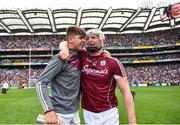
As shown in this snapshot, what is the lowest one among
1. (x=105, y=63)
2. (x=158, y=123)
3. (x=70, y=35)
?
(x=158, y=123)

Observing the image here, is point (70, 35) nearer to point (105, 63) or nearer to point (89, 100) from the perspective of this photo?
point (105, 63)

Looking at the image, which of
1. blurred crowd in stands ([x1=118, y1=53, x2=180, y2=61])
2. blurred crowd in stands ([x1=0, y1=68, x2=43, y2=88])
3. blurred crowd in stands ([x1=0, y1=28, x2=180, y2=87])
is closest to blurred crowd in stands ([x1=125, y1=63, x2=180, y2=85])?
blurred crowd in stands ([x1=0, y1=28, x2=180, y2=87])

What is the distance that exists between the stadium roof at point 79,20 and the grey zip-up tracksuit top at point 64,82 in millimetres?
50213

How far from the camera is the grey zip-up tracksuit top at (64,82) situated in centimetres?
421

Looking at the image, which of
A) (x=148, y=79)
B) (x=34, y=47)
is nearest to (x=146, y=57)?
Result: (x=148, y=79)

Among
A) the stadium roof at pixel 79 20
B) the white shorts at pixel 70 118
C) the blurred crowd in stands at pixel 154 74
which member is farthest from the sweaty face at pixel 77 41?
the blurred crowd in stands at pixel 154 74

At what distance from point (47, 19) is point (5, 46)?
23.4 meters

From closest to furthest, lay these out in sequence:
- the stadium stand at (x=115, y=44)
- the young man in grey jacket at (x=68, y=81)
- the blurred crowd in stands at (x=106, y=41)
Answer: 1. the young man in grey jacket at (x=68, y=81)
2. the stadium stand at (x=115, y=44)
3. the blurred crowd in stands at (x=106, y=41)

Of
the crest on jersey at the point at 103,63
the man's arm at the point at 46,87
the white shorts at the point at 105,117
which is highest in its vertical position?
the crest on jersey at the point at 103,63

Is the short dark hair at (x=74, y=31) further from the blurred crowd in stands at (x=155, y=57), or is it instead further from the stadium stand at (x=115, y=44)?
the blurred crowd in stands at (x=155, y=57)

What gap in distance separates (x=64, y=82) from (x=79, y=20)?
56.2 metres

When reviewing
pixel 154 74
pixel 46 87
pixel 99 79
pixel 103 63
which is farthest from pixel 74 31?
pixel 154 74

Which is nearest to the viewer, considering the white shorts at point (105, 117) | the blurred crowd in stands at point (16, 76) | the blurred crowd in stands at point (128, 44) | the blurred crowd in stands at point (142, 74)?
the white shorts at point (105, 117)

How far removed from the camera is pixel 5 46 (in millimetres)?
79438
